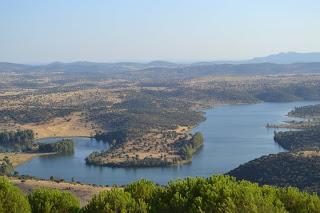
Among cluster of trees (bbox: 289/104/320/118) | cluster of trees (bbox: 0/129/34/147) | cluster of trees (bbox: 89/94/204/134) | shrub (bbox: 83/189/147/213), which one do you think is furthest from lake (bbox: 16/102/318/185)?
shrub (bbox: 83/189/147/213)

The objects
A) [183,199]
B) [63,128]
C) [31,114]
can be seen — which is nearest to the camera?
[183,199]

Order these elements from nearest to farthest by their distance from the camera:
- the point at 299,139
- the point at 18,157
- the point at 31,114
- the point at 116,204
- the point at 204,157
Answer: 1. the point at 116,204
2. the point at 18,157
3. the point at 204,157
4. the point at 299,139
5. the point at 31,114

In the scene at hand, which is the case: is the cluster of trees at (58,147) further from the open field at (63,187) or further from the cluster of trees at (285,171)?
the open field at (63,187)

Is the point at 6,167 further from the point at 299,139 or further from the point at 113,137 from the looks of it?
the point at 299,139

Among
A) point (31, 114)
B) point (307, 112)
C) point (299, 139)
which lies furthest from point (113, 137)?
point (307, 112)

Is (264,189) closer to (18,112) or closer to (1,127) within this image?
(1,127)

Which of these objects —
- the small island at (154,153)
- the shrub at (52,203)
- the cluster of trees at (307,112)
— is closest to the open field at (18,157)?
the small island at (154,153)
